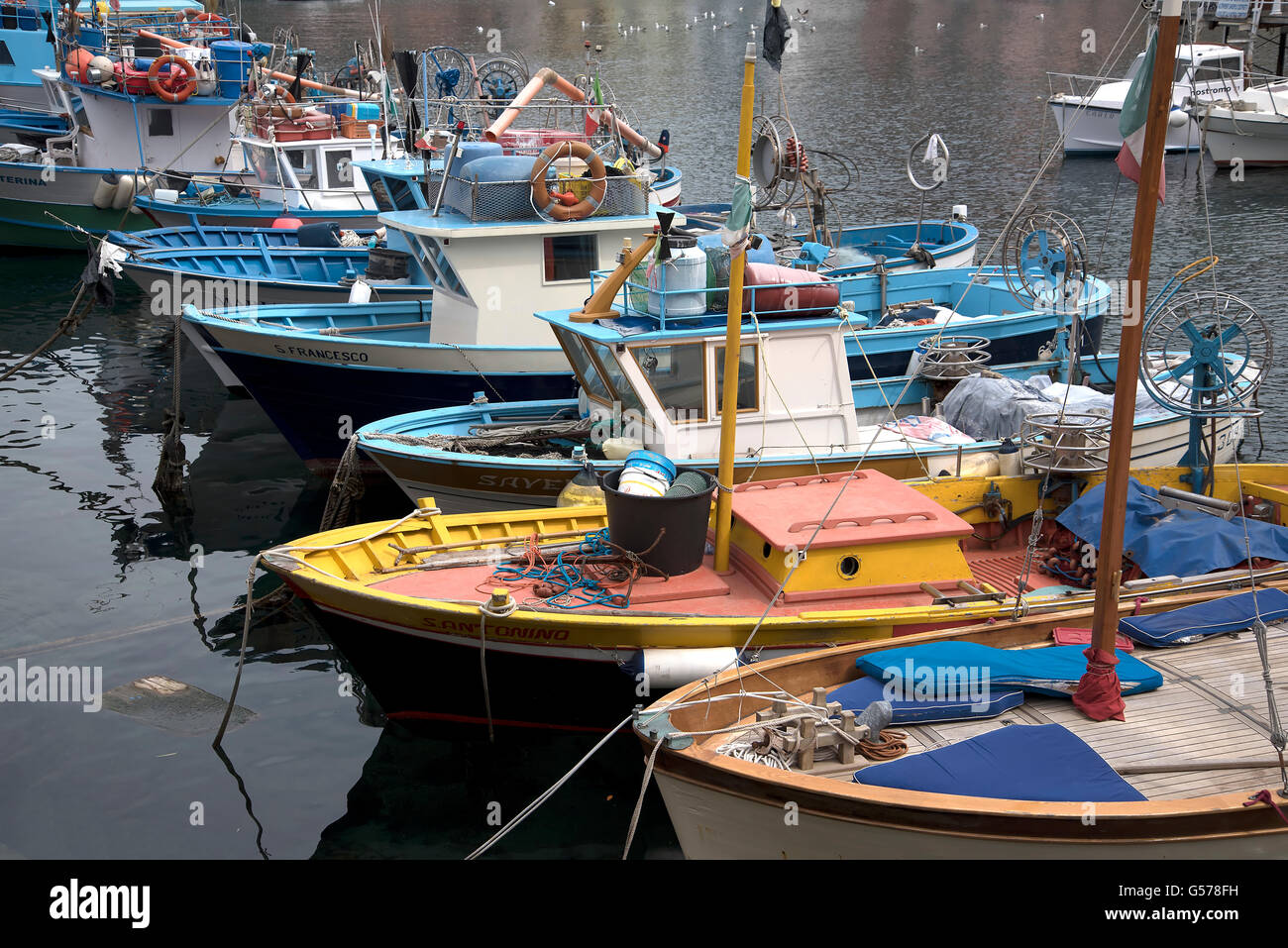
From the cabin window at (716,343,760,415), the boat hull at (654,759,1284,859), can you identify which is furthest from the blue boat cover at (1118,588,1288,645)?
the cabin window at (716,343,760,415)

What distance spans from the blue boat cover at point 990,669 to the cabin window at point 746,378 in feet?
12.7

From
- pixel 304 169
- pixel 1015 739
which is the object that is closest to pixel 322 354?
pixel 1015 739

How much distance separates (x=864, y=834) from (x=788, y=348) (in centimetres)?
583

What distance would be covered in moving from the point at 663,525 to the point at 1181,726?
383 centimetres

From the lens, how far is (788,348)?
38.0 ft

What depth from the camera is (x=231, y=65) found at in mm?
27688

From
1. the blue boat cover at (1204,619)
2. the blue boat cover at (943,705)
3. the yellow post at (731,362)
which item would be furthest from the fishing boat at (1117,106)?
the blue boat cover at (943,705)

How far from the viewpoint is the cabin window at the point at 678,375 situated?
11195 mm

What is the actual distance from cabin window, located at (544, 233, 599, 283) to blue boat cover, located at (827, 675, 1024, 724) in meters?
8.67

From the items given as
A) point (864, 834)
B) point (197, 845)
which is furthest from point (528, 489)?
point (864, 834)

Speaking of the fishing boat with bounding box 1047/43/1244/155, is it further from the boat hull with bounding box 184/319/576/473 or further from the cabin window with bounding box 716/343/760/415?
the cabin window with bounding box 716/343/760/415

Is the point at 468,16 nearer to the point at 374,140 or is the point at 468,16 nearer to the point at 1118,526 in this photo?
the point at 374,140

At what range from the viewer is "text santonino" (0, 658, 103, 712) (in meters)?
10.5

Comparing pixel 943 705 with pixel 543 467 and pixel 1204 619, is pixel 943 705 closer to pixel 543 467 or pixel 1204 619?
pixel 1204 619
